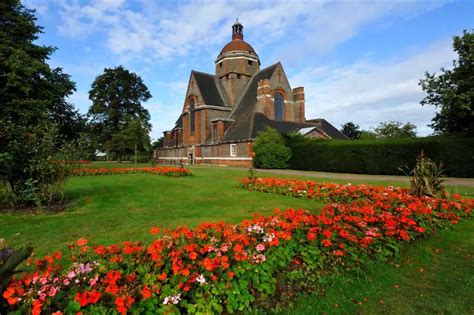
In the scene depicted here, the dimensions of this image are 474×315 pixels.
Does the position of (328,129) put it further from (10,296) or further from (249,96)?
(10,296)

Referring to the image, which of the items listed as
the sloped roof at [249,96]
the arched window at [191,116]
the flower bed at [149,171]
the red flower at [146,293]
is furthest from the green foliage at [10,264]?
the arched window at [191,116]

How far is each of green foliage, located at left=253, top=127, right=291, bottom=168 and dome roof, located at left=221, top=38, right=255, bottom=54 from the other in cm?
2440

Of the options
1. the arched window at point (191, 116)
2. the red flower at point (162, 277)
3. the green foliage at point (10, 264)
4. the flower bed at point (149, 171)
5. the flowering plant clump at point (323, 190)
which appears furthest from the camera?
the arched window at point (191, 116)

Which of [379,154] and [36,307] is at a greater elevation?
[379,154]

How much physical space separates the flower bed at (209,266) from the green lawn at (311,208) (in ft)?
1.02

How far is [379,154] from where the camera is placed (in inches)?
865

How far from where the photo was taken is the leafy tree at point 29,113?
7.88 meters

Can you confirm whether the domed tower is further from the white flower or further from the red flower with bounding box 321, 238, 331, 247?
the white flower

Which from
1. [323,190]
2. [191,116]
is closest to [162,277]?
[323,190]

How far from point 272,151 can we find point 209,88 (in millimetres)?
23335

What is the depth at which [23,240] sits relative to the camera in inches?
209

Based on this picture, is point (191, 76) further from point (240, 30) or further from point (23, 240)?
point (23, 240)

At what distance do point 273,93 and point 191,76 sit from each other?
16.3 meters

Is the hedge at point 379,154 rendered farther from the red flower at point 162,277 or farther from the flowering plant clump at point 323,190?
the red flower at point 162,277
